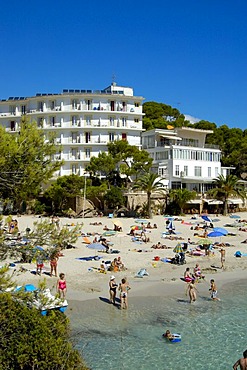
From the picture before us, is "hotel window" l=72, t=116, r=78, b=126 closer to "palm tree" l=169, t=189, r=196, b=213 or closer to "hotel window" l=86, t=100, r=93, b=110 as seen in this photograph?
"hotel window" l=86, t=100, r=93, b=110

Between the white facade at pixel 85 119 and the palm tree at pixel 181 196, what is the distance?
1068cm

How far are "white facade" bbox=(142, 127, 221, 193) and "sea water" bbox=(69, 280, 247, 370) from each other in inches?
1293

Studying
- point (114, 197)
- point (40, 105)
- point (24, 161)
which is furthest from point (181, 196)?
point (24, 161)

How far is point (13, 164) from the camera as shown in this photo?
10242 millimetres

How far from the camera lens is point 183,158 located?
178 ft

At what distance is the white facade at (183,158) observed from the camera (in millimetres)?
52688

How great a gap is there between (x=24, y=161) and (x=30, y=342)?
4.12 m

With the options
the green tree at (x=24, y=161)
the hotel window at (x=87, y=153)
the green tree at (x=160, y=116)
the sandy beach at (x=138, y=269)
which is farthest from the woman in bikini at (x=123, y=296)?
the green tree at (x=160, y=116)

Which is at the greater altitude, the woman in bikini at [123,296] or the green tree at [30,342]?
the green tree at [30,342]

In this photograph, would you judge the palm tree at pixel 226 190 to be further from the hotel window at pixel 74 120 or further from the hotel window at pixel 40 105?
the hotel window at pixel 40 105

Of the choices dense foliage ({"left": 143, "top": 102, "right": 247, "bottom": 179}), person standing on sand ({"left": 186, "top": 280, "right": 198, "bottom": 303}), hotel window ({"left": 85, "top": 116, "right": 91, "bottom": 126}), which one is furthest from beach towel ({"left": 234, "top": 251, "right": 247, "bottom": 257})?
dense foliage ({"left": 143, "top": 102, "right": 247, "bottom": 179})

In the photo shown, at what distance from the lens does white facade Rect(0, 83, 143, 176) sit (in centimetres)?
5369

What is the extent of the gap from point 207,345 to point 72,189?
3178 cm

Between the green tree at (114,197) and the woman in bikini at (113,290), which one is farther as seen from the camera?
the green tree at (114,197)
